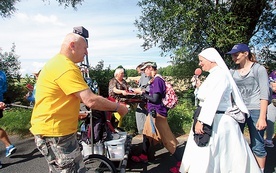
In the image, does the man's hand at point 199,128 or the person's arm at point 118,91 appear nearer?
the man's hand at point 199,128

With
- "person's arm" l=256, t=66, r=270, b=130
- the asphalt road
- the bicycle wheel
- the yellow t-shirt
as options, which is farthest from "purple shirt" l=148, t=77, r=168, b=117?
the yellow t-shirt

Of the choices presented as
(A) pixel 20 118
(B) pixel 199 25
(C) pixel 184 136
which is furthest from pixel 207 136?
(A) pixel 20 118

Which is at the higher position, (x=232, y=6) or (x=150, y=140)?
(x=232, y=6)

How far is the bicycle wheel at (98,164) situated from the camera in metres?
3.21

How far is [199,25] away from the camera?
702 cm

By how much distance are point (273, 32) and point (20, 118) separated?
9.27 metres

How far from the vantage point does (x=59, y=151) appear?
219 cm

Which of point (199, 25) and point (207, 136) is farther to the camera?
point (199, 25)

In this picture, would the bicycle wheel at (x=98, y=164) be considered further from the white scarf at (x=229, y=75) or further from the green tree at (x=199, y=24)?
the green tree at (x=199, y=24)

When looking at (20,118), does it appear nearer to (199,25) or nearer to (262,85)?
(199,25)

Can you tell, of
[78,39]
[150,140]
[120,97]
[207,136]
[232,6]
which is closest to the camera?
[78,39]

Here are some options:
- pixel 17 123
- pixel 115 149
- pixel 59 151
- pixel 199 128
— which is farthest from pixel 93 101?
pixel 17 123

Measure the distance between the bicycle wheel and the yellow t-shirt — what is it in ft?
3.74

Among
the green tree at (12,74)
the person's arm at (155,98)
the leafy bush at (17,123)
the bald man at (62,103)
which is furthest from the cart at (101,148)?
the green tree at (12,74)
